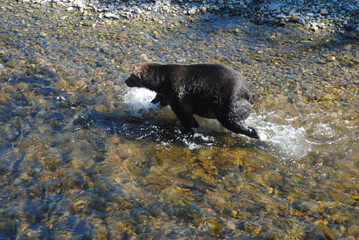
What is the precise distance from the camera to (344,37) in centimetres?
1113

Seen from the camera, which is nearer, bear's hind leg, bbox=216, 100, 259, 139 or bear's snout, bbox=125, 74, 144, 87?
bear's hind leg, bbox=216, 100, 259, 139

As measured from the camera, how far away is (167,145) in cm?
673

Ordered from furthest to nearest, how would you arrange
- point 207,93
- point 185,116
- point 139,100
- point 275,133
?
point 139,100, point 275,133, point 185,116, point 207,93

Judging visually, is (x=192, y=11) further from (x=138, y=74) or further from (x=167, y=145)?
(x=167, y=145)

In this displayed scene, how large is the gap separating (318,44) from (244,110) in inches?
232

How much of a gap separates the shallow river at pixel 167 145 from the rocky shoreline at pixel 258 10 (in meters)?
0.67

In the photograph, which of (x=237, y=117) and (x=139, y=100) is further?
(x=139, y=100)

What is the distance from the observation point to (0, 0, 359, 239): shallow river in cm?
486

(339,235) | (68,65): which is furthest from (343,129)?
(68,65)

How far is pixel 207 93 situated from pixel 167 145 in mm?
1290

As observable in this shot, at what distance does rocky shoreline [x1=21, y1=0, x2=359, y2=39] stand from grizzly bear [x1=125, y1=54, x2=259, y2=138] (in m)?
6.16

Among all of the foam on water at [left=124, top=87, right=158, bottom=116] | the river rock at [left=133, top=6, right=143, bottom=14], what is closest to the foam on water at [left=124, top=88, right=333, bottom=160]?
the foam on water at [left=124, top=87, right=158, bottom=116]

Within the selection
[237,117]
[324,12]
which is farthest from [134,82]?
[324,12]

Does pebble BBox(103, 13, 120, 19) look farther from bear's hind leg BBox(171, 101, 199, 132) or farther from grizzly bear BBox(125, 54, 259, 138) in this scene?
bear's hind leg BBox(171, 101, 199, 132)
